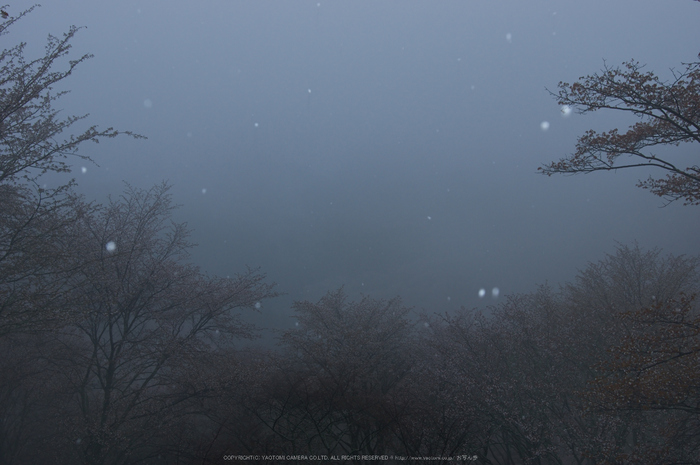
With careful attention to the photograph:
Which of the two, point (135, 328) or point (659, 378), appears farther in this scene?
point (135, 328)

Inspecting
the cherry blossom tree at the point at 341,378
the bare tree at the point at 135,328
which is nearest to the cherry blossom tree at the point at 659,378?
the cherry blossom tree at the point at 341,378

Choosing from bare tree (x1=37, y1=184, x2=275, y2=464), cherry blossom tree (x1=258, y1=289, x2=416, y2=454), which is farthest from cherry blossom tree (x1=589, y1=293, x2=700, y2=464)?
bare tree (x1=37, y1=184, x2=275, y2=464)

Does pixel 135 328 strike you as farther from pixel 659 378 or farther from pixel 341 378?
pixel 659 378

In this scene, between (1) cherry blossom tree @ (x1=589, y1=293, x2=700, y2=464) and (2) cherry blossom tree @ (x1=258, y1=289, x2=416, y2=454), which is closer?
(1) cherry blossom tree @ (x1=589, y1=293, x2=700, y2=464)

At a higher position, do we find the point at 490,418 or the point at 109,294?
the point at 109,294

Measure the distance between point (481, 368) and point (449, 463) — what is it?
4.14 metres

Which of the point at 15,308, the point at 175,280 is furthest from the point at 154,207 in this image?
the point at 15,308

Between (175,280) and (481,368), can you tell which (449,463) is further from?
(175,280)

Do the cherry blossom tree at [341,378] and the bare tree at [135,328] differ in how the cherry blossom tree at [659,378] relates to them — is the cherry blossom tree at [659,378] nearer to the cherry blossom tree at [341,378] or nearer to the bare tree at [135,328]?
the cherry blossom tree at [341,378]

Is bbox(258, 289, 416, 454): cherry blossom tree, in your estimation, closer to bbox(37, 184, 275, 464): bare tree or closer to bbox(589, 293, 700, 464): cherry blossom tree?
bbox(37, 184, 275, 464): bare tree

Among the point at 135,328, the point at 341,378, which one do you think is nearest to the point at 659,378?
the point at 341,378

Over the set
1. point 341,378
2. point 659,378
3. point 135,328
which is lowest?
point 659,378

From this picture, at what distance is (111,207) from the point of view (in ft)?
40.4

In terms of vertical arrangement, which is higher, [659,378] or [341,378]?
[341,378]
